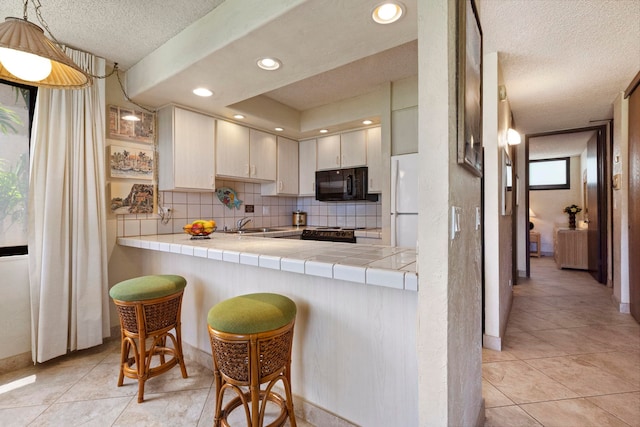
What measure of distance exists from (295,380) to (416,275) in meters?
1.04

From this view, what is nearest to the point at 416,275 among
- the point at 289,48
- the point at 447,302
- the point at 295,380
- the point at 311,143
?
the point at 447,302

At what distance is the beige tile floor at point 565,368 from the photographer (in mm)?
1638

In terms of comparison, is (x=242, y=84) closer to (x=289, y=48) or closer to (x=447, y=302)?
(x=289, y=48)

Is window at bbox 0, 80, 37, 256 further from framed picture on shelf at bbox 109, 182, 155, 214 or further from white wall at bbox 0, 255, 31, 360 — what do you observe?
framed picture on shelf at bbox 109, 182, 155, 214

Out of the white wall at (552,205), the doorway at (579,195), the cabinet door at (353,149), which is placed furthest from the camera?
the white wall at (552,205)

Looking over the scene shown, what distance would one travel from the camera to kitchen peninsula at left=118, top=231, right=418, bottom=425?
4.14ft

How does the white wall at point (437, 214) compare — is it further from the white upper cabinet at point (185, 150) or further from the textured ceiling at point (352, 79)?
the white upper cabinet at point (185, 150)

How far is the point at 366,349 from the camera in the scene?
1.38m

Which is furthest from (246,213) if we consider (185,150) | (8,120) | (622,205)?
(622,205)

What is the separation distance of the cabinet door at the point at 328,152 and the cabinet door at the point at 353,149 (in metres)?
0.07

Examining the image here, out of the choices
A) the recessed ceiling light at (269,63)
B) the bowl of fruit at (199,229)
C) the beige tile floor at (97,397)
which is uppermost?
the recessed ceiling light at (269,63)

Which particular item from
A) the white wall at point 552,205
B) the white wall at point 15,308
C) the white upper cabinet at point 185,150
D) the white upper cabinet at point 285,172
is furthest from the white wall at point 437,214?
the white wall at point 552,205

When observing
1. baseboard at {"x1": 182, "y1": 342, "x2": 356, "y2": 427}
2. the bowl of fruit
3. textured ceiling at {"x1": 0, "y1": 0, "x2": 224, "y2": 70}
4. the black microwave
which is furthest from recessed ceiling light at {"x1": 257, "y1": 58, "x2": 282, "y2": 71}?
baseboard at {"x1": 182, "y1": 342, "x2": 356, "y2": 427}

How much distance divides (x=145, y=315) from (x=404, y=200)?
2316 millimetres
